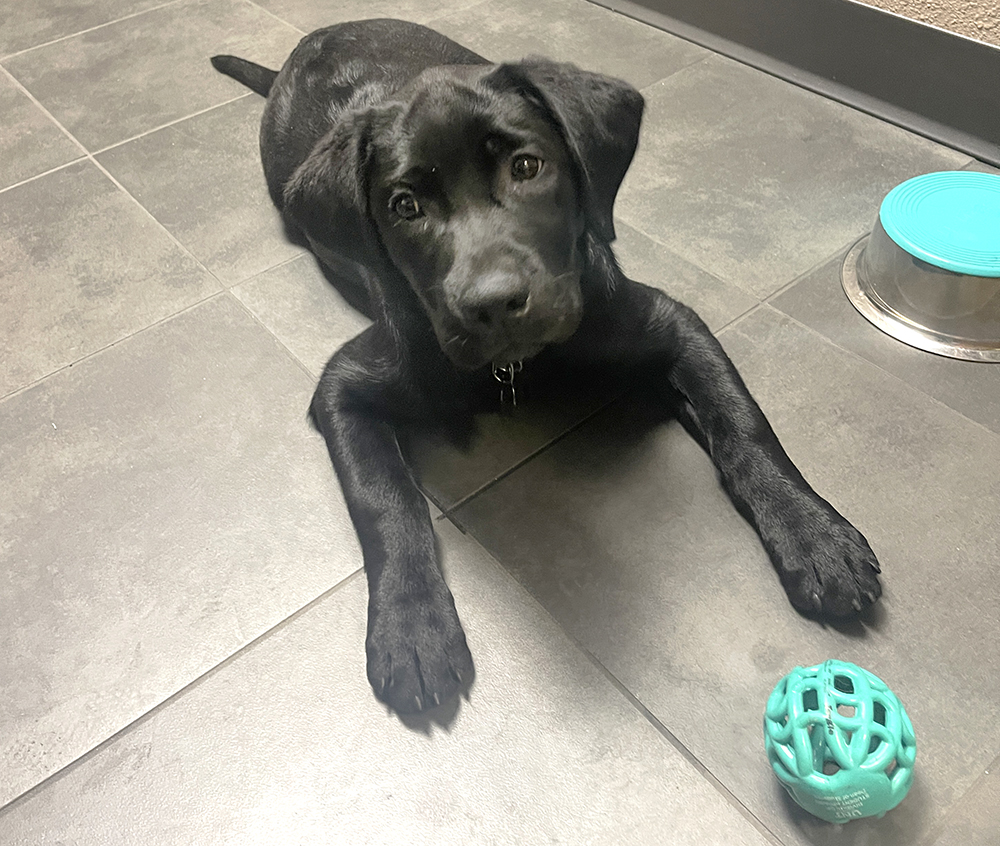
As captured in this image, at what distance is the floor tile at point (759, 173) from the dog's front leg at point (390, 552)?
1.07 meters

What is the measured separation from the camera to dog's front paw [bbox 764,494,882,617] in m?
1.50

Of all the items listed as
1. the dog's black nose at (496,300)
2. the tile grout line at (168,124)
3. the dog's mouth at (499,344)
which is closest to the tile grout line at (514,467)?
the dog's mouth at (499,344)

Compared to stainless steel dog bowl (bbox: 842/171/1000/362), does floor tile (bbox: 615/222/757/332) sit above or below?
below

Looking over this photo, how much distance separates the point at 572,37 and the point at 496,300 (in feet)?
7.56

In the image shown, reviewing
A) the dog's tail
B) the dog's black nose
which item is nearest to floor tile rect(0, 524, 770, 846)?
the dog's black nose

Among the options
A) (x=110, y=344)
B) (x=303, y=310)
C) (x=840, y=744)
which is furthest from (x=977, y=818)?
(x=110, y=344)

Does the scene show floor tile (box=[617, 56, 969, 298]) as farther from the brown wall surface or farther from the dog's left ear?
the dog's left ear

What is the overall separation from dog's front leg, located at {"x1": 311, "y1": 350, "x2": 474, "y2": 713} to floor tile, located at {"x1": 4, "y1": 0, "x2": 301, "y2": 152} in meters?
1.80

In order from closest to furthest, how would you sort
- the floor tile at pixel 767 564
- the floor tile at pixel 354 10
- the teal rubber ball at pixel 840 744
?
the teal rubber ball at pixel 840 744 < the floor tile at pixel 767 564 < the floor tile at pixel 354 10

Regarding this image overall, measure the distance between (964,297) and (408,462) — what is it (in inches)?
53.9

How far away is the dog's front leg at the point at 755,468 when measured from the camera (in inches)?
59.6

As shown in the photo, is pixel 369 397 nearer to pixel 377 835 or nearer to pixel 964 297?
pixel 377 835

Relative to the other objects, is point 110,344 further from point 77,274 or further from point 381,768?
point 381,768

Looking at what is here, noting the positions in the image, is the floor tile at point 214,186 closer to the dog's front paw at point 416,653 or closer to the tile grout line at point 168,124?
the tile grout line at point 168,124
